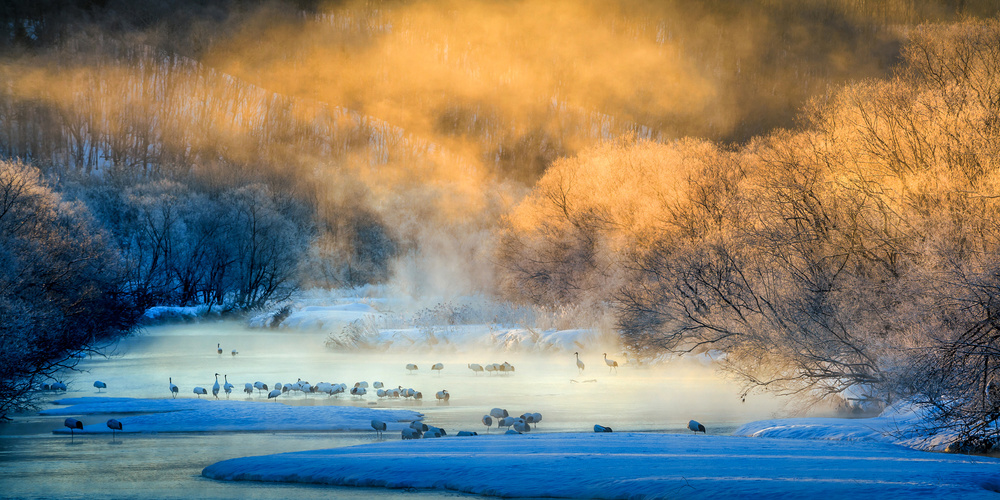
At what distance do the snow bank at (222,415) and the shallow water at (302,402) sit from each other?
58 centimetres

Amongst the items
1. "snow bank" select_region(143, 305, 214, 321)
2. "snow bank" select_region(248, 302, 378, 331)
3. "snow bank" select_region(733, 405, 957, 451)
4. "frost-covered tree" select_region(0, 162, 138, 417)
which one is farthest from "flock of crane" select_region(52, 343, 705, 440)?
"snow bank" select_region(143, 305, 214, 321)

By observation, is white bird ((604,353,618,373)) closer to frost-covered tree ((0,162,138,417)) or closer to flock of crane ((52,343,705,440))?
flock of crane ((52,343,705,440))

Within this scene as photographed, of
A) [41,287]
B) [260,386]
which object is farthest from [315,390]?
[41,287]

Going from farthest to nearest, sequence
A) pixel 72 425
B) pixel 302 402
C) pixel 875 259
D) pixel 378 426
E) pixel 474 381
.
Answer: pixel 474 381, pixel 302 402, pixel 875 259, pixel 378 426, pixel 72 425

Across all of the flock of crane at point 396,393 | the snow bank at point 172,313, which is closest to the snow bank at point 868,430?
the flock of crane at point 396,393

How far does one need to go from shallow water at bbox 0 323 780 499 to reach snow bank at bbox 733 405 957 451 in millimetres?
1092

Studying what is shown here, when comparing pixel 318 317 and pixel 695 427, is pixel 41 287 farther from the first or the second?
pixel 318 317

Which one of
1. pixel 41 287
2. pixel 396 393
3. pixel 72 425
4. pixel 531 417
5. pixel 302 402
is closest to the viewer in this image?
pixel 72 425

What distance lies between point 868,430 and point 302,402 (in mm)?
12217

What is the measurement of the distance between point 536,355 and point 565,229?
9.14m

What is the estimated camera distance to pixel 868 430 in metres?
12.7

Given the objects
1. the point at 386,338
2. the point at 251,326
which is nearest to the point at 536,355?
the point at 386,338

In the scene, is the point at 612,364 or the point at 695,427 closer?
the point at 695,427

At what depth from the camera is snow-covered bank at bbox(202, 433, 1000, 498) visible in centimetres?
797
